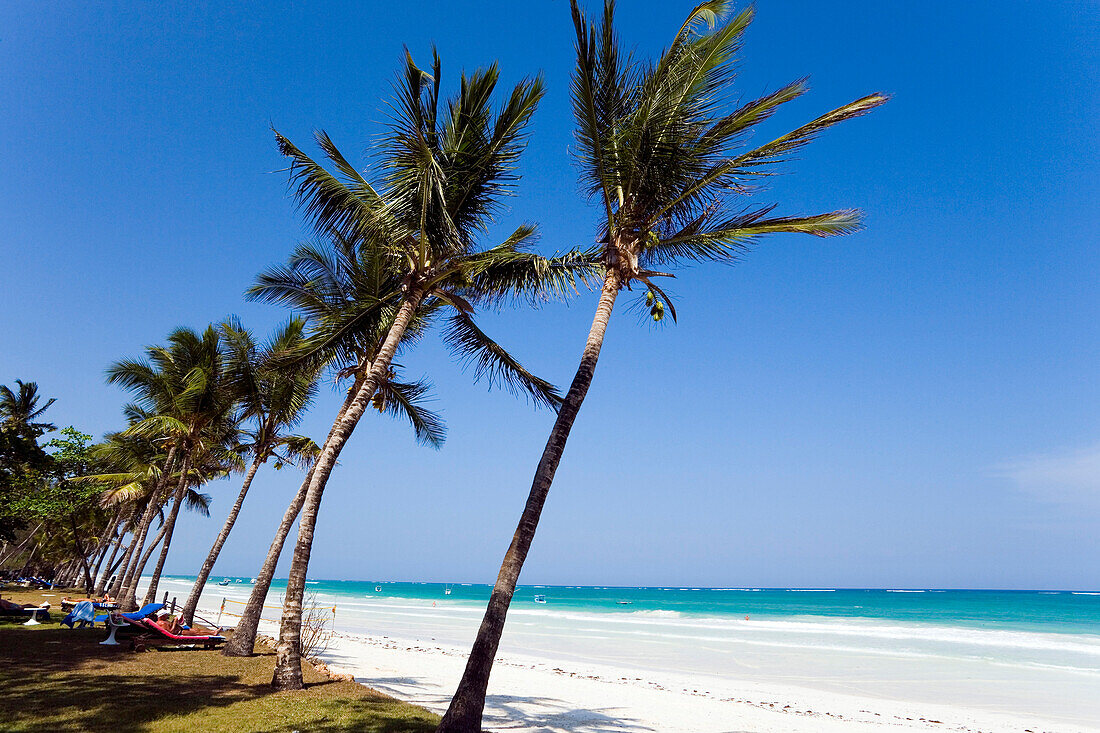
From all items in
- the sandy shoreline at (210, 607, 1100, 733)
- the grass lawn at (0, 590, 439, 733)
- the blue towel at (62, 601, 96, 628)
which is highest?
the blue towel at (62, 601, 96, 628)

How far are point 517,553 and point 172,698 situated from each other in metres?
5.40

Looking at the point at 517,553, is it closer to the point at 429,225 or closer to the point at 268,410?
the point at 429,225

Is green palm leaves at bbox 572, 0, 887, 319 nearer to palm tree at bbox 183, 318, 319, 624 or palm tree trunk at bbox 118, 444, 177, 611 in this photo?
palm tree at bbox 183, 318, 319, 624

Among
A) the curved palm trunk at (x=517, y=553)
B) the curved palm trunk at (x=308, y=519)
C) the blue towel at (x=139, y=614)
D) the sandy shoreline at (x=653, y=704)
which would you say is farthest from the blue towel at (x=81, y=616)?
the curved palm trunk at (x=517, y=553)

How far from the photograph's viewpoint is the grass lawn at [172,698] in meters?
6.62

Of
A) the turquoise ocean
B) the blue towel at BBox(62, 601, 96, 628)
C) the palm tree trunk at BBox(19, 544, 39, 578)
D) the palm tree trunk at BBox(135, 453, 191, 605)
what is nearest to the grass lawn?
the blue towel at BBox(62, 601, 96, 628)

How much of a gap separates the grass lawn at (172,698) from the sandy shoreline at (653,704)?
4.64 ft

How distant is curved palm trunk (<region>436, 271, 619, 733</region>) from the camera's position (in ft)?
18.7

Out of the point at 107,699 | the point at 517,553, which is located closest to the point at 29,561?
the point at 107,699

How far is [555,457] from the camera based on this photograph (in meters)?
6.56

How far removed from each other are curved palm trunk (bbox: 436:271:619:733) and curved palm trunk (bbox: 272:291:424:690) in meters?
3.50

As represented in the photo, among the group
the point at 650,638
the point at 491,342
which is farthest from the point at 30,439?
the point at 650,638

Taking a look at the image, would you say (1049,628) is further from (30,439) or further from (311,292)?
(30,439)

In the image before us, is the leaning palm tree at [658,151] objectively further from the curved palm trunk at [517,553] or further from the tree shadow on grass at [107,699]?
the tree shadow on grass at [107,699]
